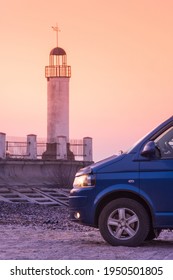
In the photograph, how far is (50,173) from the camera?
2183 inches

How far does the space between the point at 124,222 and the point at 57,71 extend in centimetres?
5727

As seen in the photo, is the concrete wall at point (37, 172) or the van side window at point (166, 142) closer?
the van side window at point (166, 142)

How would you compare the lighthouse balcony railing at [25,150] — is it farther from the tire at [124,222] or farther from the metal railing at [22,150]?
the tire at [124,222]

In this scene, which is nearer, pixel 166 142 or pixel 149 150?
pixel 149 150

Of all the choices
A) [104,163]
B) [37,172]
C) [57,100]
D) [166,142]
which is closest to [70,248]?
[104,163]

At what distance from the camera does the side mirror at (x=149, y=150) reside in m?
15.6

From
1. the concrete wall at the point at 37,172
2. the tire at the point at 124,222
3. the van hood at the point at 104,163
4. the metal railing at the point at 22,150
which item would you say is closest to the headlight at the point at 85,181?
the van hood at the point at 104,163

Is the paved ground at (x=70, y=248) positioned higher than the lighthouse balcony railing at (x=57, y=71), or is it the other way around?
the lighthouse balcony railing at (x=57, y=71)

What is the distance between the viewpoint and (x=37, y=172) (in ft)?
179

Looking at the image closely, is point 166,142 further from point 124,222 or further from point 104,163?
point 124,222

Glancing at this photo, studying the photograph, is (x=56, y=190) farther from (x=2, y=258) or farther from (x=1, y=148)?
(x=2, y=258)

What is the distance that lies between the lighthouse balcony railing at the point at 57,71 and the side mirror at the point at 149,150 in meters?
56.8

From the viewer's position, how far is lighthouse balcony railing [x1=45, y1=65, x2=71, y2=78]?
7256cm
